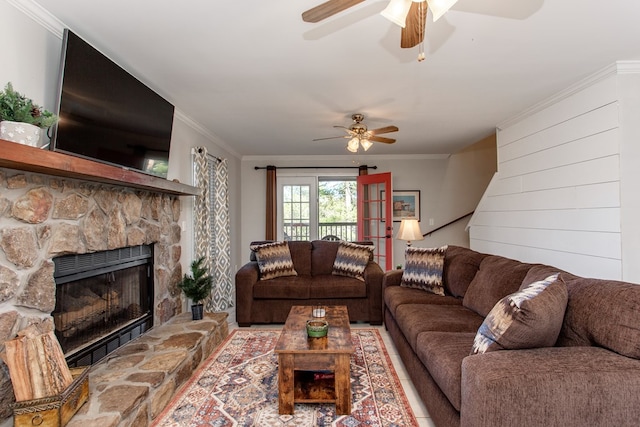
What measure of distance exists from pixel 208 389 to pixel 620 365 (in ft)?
A: 7.69

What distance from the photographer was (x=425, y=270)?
133 inches

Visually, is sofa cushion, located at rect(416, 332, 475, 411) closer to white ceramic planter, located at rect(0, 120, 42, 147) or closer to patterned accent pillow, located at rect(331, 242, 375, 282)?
patterned accent pillow, located at rect(331, 242, 375, 282)

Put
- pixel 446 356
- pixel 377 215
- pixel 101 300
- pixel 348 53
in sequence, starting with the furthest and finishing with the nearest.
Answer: pixel 377 215 → pixel 101 300 → pixel 348 53 → pixel 446 356

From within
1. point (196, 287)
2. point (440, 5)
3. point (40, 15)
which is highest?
point (40, 15)

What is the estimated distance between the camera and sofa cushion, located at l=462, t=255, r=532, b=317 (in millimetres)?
2297

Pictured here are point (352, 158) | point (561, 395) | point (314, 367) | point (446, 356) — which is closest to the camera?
point (561, 395)

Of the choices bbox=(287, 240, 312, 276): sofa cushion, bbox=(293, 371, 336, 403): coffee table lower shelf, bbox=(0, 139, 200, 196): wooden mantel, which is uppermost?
bbox=(0, 139, 200, 196): wooden mantel

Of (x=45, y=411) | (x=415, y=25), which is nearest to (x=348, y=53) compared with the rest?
(x=415, y=25)

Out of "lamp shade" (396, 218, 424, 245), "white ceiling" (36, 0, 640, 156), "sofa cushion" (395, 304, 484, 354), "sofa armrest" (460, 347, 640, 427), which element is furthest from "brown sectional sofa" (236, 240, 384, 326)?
"sofa armrest" (460, 347, 640, 427)

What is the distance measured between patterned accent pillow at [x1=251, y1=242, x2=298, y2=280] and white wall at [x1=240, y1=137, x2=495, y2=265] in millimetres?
2262

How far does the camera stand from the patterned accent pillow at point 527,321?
57.2 inches

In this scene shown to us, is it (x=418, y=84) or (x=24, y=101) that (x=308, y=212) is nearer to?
(x=418, y=84)

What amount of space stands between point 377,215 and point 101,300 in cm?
449

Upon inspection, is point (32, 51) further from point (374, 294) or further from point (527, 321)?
point (374, 294)
